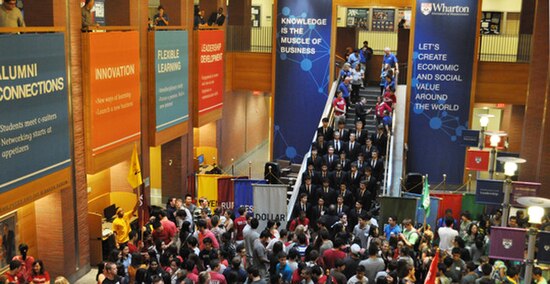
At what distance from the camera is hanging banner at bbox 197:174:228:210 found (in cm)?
1875

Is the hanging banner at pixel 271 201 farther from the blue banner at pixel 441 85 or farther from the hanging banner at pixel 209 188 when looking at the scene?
the blue banner at pixel 441 85

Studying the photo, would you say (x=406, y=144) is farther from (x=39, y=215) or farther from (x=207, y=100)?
(x=39, y=215)

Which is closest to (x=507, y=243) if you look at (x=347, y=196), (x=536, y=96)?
(x=347, y=196)

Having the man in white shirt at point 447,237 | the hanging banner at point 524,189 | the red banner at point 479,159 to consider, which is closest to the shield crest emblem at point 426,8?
the red banner at point 479,159

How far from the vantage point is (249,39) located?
26.0m

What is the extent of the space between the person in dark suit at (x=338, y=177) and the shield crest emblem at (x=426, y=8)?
9.15m

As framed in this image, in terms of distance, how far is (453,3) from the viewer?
2336cm

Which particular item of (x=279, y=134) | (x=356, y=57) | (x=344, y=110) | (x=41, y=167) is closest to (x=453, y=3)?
(x=356, y=57)

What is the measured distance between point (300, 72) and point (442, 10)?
5.41 metres

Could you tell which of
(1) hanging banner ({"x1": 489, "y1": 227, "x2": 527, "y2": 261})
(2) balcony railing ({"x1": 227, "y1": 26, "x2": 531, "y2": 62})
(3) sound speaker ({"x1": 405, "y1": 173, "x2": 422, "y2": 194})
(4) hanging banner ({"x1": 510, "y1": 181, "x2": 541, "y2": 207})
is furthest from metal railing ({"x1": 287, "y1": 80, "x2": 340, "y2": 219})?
(1) hanging banner ({"x1": 489, "y1": 227, "x2": 527, "y2": 261})

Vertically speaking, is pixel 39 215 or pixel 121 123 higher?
pixel 121 123

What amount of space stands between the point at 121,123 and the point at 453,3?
12.5 metres

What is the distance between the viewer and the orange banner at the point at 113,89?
15.4m

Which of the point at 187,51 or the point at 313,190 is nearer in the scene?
the point at 313,190
